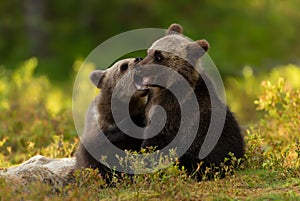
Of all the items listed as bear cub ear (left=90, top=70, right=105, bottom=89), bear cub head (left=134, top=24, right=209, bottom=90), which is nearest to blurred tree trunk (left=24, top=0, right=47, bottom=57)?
bear cub ear (left=90, top=70, right=105, bottom=89)

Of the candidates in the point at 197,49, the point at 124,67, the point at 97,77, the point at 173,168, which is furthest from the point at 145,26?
the point at 173,168

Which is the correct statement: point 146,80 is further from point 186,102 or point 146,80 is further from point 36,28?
point 36,28

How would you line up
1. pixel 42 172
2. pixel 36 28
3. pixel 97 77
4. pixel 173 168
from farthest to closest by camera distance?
pixel 36 28 < pixel 97 77 < pixel 42 172 < pixel 173 168

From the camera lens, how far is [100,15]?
70.1 feet

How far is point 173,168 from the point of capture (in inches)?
249

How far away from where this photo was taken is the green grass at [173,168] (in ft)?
20.1

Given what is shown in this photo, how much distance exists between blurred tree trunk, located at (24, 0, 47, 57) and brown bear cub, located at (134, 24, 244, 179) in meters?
14.1

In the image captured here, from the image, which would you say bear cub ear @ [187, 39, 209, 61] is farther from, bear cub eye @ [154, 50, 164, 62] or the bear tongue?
the bear tongue

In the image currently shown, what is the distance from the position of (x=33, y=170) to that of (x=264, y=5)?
14858 millimetres

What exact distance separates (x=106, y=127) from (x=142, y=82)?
2.17 feet

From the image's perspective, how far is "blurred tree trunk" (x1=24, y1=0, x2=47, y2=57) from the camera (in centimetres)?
2167

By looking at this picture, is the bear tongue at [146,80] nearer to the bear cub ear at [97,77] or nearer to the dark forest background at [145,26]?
the bear cub ear at [97,77]

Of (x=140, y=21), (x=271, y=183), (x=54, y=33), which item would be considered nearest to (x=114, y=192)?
(x=271, y=183)

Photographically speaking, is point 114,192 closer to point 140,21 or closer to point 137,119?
point 137,119
